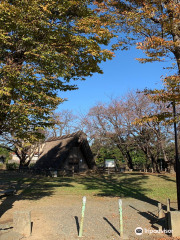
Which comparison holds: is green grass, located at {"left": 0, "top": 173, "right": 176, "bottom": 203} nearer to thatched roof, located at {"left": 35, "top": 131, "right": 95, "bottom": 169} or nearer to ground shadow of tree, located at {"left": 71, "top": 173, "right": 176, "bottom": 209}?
ground shadow of tree, located at {"left": 71, "top": 173, "right": 176, "bottom": 209}

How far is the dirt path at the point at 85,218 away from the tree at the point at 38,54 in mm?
3108

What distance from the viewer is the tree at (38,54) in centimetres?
675

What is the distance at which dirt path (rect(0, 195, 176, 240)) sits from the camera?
5879 millimetres

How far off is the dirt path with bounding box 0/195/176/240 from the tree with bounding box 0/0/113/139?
3108 mm

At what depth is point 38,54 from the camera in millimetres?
7227

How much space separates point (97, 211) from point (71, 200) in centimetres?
252

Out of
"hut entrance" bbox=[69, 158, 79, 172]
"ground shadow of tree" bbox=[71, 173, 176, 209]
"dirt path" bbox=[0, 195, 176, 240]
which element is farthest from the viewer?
"hut entrance" bbox=[69, 158, 79, 172]

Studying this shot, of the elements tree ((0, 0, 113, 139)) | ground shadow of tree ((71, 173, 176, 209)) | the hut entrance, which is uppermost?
tree ((0, 0, 113, 139))

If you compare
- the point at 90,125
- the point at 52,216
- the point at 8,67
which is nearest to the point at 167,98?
the point at 8,67

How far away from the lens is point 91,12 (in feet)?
31.1

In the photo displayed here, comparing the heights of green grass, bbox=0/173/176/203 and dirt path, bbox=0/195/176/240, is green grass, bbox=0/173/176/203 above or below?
below

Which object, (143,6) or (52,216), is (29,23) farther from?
(52,216)

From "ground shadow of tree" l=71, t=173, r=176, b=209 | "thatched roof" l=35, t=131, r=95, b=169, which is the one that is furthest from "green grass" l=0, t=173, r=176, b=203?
"thatched roof" l=35, t=131, r=95, b=169

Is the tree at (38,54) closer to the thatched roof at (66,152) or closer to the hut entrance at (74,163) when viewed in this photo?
the thatched roof at (66,152)
